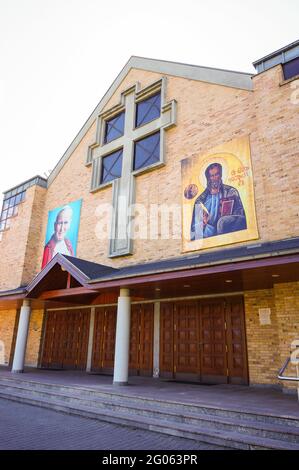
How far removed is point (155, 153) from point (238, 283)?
7.07m

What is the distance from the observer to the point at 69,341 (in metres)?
14.6

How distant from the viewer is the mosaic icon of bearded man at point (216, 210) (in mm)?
9953

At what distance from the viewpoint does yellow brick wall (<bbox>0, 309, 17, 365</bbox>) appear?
53.5 ft

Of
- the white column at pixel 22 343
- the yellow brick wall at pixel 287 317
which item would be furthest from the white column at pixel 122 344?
the white column at pixel 22 343

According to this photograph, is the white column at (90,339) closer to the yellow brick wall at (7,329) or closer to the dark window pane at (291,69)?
the yellow brick wall at (7,329)

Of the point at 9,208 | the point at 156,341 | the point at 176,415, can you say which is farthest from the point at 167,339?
the point at 9,208

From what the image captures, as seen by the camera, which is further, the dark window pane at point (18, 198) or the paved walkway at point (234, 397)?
the dark window pane at point (18, 198)

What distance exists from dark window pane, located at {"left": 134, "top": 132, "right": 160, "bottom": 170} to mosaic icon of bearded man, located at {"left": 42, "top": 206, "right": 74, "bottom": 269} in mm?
4393

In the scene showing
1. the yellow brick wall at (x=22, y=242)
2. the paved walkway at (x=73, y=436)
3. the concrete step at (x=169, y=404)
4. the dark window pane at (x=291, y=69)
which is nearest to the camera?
the paved walkway at (x=73, y=436)

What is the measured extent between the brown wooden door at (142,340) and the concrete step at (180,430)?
4.09 metres

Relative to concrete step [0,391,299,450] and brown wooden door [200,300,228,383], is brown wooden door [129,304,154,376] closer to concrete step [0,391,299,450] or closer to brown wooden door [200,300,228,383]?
brown wooden door [200,300,228,383]

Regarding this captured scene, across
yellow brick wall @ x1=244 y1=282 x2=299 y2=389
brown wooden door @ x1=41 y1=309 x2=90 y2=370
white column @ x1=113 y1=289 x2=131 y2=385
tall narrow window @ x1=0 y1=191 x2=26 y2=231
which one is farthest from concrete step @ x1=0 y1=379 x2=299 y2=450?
tall narrow window @ x1=0 y1=191 x2=26 y2=231

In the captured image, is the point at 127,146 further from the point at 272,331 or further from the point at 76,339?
the point at 272,331
